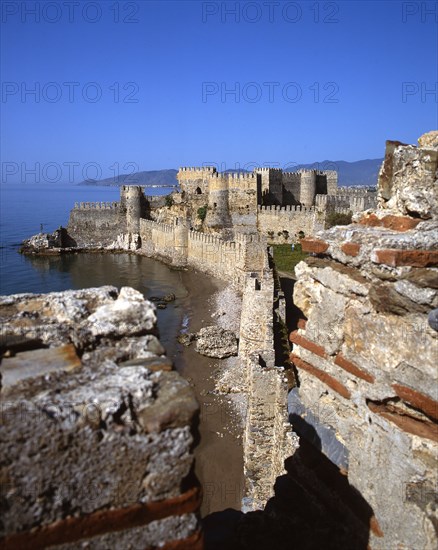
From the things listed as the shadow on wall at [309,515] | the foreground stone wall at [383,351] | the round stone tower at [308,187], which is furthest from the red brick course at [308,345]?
the round stone tower at [308,187]

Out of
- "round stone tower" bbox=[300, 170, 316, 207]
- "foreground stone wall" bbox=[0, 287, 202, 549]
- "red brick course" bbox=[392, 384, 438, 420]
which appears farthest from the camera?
"round stone tower" bbox=[300, 170, 316, 207]

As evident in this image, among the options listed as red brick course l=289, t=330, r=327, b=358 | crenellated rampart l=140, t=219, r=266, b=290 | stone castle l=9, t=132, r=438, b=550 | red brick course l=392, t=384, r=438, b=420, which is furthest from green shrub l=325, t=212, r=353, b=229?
red brick course l=392, t=384, r=438, b=420

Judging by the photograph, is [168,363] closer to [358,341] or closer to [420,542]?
[358,341]

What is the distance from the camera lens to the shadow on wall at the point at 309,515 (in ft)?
11.5

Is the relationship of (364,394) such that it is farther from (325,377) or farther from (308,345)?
(308,345)

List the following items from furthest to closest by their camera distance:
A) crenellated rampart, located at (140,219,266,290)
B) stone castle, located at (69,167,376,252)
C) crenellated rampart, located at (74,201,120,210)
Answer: crenellated rampart, located at (74,201,120,210)
stone castle, located at (69,167,376,252)
crenellated rampart, located at (140,219,266,290)

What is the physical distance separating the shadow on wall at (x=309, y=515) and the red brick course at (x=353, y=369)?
774 millimetres

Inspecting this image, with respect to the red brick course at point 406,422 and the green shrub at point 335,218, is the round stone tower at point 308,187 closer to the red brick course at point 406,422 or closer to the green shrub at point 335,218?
the green shrub at point 335,218

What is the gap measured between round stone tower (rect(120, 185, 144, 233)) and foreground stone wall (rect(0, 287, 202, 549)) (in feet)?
121

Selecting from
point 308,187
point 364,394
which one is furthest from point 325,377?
point 308,187

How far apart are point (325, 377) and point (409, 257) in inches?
49.4

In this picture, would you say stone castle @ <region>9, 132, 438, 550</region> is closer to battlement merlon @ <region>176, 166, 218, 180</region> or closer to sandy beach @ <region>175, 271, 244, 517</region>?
sandy beach @ <region>175, 271, 244, 517</region>

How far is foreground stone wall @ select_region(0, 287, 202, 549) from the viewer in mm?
1908

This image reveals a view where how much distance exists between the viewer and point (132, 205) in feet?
125
